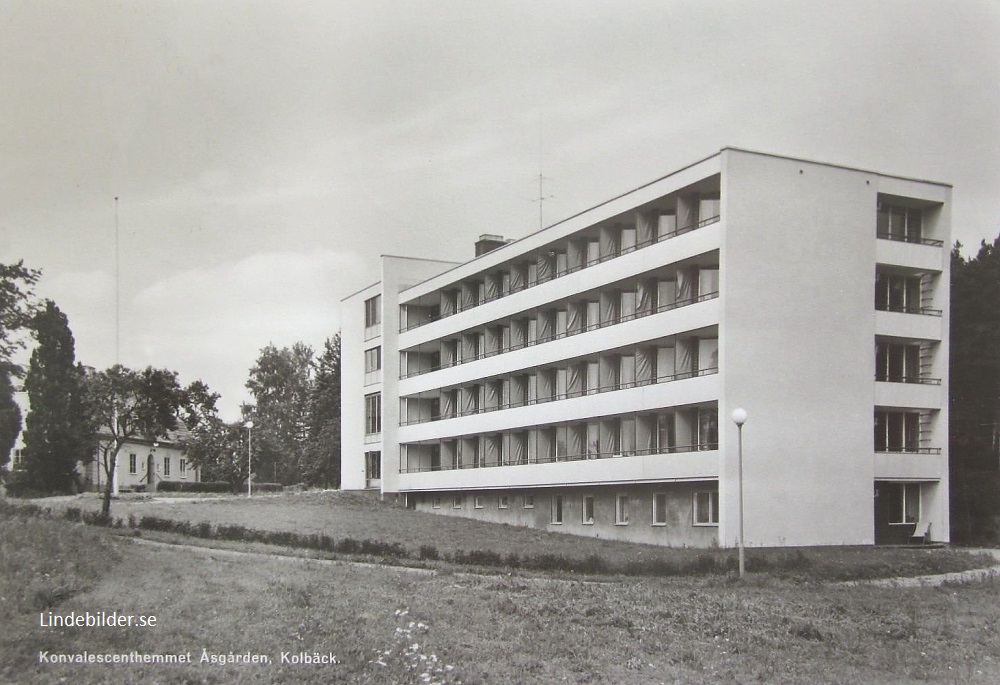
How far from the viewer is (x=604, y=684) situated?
16047 mm

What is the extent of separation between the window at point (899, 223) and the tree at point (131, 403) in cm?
2804

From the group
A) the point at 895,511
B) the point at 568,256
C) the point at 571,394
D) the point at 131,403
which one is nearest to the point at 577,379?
the point at 571,394

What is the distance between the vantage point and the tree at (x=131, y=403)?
99.1 ft

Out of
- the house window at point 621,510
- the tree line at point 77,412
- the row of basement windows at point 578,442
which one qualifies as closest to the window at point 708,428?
the row of basement windows at point 578,442

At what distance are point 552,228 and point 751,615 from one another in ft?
101

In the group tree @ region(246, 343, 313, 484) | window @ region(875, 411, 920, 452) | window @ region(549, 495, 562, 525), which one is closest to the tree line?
tree @ region(246, 343, 313, 484)

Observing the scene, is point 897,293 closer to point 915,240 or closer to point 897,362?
point 915,240

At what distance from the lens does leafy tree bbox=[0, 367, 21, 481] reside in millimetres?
20047

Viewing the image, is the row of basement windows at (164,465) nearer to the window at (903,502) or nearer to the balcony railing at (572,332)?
the balcony railing at (572,332)

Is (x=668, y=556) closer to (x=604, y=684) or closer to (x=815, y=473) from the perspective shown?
(x=815, y=473)

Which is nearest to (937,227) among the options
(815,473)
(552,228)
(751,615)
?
(815,473)

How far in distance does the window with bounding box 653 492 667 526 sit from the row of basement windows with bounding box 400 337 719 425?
471 centimetres

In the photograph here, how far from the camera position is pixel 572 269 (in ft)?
162

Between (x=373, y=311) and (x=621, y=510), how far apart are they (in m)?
28.1
